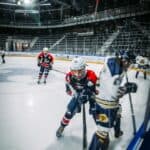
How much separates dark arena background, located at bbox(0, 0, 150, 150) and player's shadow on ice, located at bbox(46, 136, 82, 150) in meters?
1.55

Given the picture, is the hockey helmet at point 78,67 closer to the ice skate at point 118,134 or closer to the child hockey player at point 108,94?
the child hockey player at point 108,94

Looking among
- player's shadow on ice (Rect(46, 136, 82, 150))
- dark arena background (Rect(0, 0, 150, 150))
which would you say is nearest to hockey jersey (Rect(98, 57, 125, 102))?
player's shadow on ice (Rect(46, 136, 82, 150))

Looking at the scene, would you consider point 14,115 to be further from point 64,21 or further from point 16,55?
point 64,21

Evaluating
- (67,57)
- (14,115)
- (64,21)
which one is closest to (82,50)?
(67,57)

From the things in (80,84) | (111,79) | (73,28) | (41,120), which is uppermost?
(73,28)

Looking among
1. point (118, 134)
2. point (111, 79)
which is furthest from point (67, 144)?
point (111, 79)

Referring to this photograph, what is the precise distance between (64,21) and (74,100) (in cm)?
1773

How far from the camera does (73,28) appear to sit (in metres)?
18.7

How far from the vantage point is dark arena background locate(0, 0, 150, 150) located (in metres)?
12.0

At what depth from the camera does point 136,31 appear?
A: 12305mm

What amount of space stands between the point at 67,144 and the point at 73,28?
1697cm

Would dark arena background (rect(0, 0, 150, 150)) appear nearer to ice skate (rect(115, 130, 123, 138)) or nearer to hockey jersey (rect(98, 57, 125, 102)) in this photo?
ice skate (rect(115, 130, 123, 138))

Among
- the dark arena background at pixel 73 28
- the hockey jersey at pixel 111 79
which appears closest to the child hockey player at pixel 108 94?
the hockey jersey at pixel 111 79

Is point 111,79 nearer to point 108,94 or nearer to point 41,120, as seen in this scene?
point 108,94
